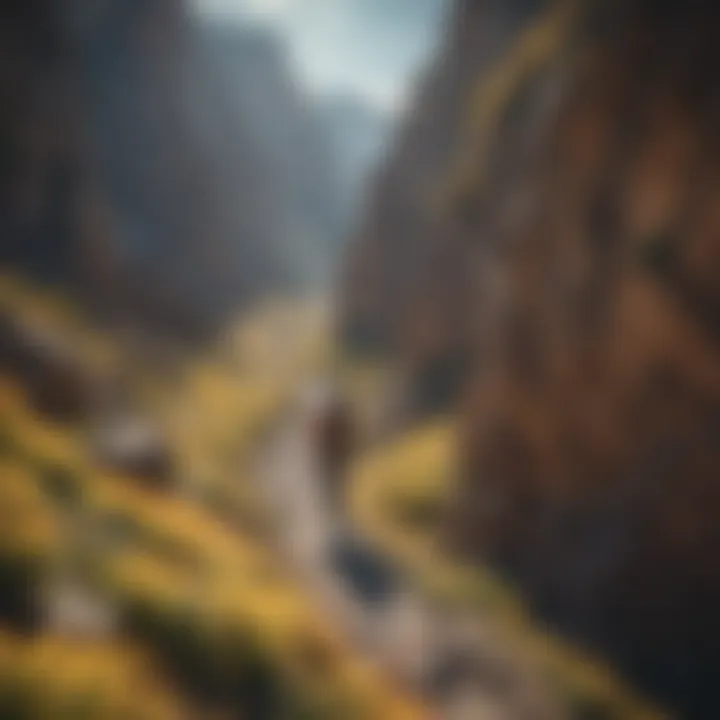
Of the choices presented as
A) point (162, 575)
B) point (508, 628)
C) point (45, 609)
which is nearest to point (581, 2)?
point (508, 628)

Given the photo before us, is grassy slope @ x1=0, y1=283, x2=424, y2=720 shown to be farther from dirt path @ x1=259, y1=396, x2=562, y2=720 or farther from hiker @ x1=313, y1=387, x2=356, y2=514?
hiker @ x1=313, y1=387, x2=356, y2=514

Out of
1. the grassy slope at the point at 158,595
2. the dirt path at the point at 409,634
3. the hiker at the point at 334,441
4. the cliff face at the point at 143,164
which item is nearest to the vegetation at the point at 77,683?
the grassy slope at the point at 158,595

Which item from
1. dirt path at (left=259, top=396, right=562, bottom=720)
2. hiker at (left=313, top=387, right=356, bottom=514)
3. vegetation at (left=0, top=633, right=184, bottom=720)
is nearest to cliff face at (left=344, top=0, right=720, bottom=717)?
dirt path at (left=259, top=396, right=562, bottom=720)

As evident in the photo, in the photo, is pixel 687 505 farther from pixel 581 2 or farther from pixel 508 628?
pixel 581 2

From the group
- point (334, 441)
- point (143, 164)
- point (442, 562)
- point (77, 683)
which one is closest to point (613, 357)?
point (442, 562)

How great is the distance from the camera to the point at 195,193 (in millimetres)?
70688

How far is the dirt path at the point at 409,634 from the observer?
1609 cm

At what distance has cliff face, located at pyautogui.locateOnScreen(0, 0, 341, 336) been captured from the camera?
46625mm

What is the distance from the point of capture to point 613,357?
2031 centimetres

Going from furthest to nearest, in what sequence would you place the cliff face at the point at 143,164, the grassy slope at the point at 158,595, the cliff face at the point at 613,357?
1. the cliff face at the point at 143,164
2. the cliff face at the point at 613,357
3. the grassy slope at the point at 158,595

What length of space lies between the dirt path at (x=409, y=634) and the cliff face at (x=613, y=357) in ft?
9.98

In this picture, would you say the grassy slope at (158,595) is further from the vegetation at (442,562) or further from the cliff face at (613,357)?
the cliff face at (613,357)

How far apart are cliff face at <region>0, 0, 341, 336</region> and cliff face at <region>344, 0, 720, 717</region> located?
1155 inches

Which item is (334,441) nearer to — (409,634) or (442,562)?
(442,562)
